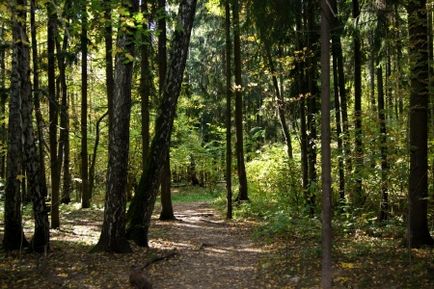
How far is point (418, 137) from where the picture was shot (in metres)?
7.89

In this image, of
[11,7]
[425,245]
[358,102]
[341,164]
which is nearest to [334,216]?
[341,164]

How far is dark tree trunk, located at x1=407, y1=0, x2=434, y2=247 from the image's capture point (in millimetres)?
7520

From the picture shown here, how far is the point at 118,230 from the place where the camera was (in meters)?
9.38

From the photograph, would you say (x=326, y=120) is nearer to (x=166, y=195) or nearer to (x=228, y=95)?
(x=166, y=195)

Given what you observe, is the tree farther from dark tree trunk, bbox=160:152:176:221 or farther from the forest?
dark tree trunk, bbox=160:152:176:221

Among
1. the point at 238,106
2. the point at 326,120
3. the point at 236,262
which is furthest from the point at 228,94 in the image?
the point at 326,120

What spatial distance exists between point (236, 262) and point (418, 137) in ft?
14.7

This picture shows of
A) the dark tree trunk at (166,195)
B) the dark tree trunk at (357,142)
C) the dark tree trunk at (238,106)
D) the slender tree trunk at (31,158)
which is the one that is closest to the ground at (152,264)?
the slender tree trunk at (31,158)

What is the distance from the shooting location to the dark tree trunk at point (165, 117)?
9680 mm

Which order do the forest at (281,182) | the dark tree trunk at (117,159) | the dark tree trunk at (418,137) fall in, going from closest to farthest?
1. the forest at (281,182)
2. the dark tree trunk at (418,137)
3. the dark tree trunk at (117,159)

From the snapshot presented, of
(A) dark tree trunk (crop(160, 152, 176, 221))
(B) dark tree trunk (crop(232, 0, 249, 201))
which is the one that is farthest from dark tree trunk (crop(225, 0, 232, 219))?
(A) dark tree trunk (crop(160, 152, 176, 221))

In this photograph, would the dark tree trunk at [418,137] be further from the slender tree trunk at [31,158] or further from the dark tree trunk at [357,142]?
the slender tree trunk at [31,158]

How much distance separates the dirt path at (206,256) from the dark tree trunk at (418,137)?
3.05 m

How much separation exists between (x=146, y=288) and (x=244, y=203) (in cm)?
1233
